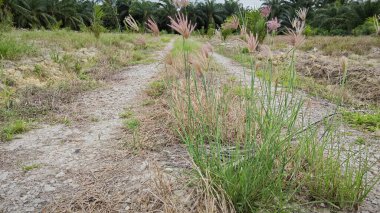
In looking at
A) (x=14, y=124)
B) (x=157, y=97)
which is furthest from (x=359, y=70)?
(x=14, y=124)

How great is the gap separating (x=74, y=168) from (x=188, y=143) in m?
1.09

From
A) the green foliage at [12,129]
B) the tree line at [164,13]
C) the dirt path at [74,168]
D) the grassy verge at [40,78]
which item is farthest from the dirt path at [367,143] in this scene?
the tree line at [164,13]

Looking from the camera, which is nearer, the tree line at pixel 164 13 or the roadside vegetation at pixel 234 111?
the roadside vegetation at pixel 234 111

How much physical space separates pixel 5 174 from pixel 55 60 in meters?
4.04

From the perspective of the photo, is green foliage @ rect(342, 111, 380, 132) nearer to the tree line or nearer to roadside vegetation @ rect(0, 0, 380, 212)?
roadside vegetation @ rect(0, 0, 380, 212)

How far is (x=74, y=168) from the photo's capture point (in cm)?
227

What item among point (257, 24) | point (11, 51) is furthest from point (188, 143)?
point (257, 24)

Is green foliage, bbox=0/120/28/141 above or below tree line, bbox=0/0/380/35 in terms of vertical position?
below

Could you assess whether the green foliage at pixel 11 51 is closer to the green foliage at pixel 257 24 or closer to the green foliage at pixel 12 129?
the green foliage at pixel 12 129

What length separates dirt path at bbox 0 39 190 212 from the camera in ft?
6.01

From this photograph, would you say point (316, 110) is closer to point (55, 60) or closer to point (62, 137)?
point (62, 137)

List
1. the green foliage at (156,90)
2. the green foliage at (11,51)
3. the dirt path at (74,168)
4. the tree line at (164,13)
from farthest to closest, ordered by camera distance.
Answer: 1. the tree line at (164,13)
2. the green foliage at (11,51)
3. the green foliage at (156,90)
4. the dirt path at (74,168)

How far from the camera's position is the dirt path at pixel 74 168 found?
6.01 ft

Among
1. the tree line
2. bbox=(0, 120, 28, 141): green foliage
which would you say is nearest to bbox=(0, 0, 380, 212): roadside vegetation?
bbox=(0, 120, 28, 141): green foliage
